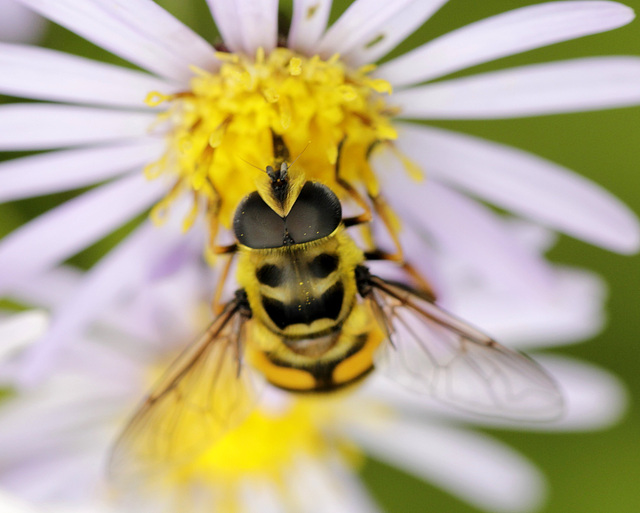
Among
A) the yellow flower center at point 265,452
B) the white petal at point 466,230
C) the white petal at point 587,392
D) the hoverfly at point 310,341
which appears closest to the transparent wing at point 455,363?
the hoverfly at point 310,341

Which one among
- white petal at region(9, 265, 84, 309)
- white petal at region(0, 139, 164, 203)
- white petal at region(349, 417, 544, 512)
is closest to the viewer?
white petal at region(0, 139, 164, 203)

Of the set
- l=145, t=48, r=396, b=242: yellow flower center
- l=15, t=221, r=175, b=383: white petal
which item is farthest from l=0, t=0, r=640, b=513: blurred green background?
l=145, t=48, r=396, b=242: yellow flower center

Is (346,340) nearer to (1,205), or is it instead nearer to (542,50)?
(1,205)

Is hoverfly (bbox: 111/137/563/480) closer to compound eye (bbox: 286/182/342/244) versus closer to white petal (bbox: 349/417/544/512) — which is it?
compound eye (bbox: 286/182/342/244)

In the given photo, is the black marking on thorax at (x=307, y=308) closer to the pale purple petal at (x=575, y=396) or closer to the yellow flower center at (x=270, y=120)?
the yellow flower center at (x=270, y=120)

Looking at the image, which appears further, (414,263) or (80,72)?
(414,263)

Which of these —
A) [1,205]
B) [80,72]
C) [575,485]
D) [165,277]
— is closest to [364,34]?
[80,72]

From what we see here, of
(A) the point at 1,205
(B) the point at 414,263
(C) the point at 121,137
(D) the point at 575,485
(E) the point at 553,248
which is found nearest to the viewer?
(C) the point at 121,137

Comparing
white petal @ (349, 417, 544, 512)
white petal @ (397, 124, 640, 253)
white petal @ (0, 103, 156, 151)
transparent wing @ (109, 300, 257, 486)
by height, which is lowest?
white petal @ (349, 417, 544, 512)
